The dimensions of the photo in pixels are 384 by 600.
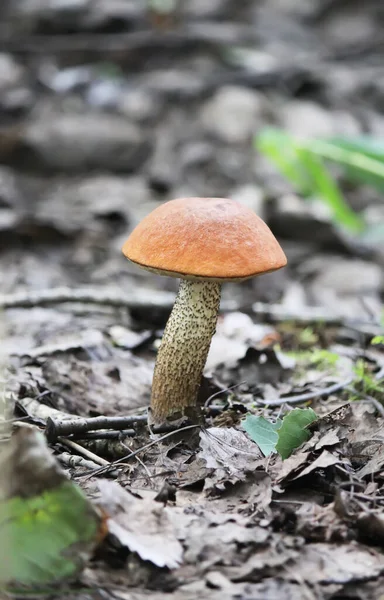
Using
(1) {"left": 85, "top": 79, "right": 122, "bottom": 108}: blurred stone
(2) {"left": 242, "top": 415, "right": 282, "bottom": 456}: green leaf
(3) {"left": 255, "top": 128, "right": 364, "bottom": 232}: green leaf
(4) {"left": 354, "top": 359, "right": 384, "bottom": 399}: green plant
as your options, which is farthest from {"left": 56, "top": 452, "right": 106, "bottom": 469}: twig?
(1) {"left": 85, "top": 79, "right": 122, "bottom": 108}: blurred stone

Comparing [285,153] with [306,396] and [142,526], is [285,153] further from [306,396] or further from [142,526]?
[142,526]

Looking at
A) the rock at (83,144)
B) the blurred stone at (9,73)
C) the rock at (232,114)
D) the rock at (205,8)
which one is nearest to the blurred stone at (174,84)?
the rock at (232,114)

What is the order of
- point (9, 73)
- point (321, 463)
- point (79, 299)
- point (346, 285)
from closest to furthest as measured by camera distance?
point (321, 463) → point (79, 299) → point (346, 285) → point (9, 73)

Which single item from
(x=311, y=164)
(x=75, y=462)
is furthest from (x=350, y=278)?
(x=75, y=462)

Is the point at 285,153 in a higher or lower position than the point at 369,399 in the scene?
higher

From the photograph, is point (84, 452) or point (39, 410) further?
point (39, 410)

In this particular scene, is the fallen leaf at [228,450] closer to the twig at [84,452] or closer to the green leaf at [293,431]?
the green leaf at [293,431]
